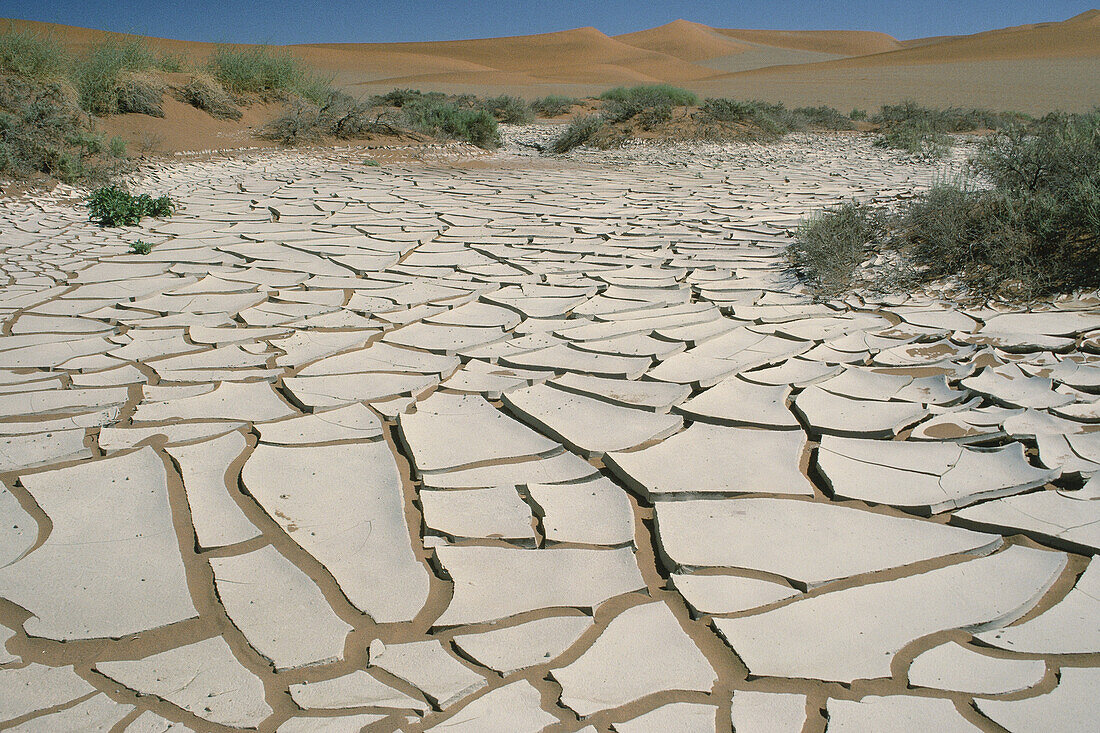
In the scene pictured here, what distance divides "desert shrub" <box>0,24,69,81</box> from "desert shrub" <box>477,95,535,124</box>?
25.3 feet

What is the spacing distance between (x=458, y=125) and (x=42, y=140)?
5.50m

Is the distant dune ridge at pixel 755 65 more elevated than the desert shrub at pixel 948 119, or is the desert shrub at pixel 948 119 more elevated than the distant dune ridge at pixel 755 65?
the distant dune ridge at pixel 755 65

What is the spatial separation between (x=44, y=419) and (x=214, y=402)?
1.65 feet

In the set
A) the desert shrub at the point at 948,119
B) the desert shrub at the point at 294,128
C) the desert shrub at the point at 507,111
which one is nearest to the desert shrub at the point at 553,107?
the desert shrub at the point at 507,111

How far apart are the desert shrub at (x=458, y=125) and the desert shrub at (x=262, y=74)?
1.87 metres

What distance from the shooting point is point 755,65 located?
63.0 m

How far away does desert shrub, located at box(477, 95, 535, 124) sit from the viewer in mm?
16109

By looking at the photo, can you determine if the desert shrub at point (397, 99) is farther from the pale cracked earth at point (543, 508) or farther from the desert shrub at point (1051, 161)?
the desert shrub at point (1051, 161)

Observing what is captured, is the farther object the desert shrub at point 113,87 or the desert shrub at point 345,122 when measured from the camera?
the desert shrub at point 345,122

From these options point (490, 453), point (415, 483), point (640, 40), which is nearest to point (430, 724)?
point (415, 483)

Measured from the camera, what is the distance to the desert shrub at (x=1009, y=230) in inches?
142

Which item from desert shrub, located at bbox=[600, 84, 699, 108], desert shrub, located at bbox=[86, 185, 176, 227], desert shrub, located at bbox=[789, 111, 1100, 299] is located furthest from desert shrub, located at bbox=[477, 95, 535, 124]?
desert shrub, located at bbox=[789, 111, 1100, 299]

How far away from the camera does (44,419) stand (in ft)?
8.17

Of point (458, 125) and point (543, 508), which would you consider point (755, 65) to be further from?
point (543, 508)
